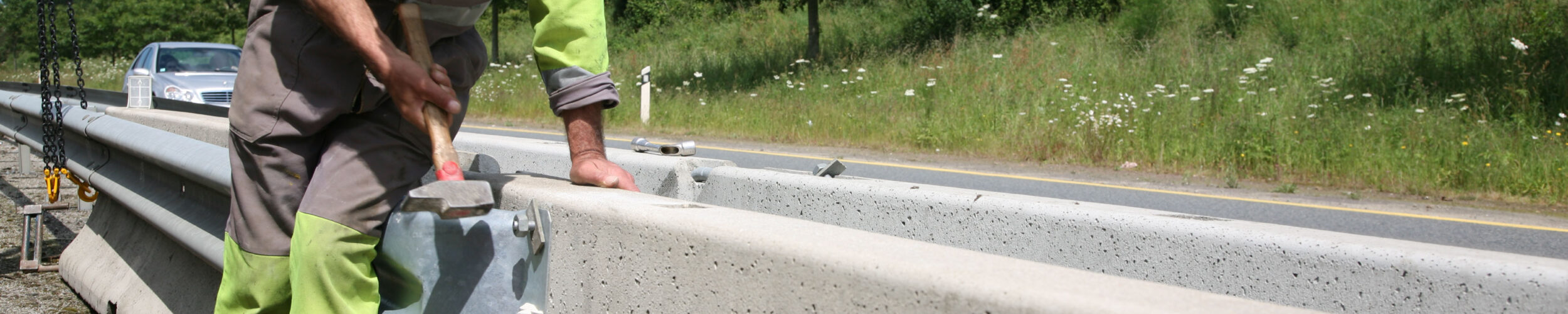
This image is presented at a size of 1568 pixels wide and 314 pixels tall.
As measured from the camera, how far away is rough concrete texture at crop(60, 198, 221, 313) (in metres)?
2.88

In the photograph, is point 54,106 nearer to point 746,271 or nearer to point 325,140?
point 325,140

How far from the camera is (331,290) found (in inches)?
70.4

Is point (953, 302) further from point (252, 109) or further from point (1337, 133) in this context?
point (1337, 133)

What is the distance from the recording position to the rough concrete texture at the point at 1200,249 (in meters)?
1.80

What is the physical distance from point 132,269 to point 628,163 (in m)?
1.60

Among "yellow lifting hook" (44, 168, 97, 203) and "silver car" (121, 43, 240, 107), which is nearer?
"yellow lifting hook" (44, 168, 97, 203)

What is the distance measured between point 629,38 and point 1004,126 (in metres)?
19.0

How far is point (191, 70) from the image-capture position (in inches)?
512

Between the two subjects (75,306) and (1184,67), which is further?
(1184,67)

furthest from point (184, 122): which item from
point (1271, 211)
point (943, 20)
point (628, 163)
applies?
point (943, 20)

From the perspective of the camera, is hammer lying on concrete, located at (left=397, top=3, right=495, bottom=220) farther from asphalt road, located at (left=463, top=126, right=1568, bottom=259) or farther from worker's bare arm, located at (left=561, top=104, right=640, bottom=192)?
asphalt road, located at (left=463, top=126, right=1568, bottom=259)

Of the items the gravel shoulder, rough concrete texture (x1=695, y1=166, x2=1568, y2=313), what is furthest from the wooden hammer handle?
the gravel shoulder

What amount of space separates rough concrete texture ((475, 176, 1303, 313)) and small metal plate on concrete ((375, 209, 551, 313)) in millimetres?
90

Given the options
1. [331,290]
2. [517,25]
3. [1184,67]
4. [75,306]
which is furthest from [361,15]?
[517,25]
